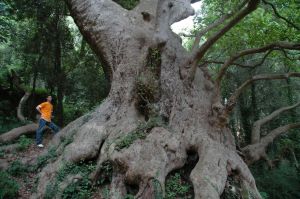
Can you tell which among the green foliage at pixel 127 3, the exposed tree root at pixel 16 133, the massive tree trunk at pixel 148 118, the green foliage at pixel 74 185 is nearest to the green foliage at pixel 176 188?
the massive tree trunk at pixel 148 118

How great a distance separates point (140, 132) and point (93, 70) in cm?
850

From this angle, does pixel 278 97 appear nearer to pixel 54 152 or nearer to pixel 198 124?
pixel 198 124

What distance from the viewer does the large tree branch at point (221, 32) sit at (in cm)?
642

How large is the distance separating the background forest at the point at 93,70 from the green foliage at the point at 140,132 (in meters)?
4.50

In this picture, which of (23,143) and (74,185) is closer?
(74,185)

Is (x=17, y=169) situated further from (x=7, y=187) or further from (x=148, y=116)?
(x=148, y=116)

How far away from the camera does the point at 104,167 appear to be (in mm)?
6949

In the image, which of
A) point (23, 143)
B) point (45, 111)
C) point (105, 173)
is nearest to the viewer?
point (105, 173)

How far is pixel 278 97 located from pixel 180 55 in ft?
32.4

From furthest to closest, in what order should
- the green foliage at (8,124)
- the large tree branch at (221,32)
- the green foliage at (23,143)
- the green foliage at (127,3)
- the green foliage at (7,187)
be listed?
the green foliage at (127,3) → the green foliage at (8,124) → the green foliage at (23,143) → the green foliage at (7,187) → the large tree branch at (221,32)

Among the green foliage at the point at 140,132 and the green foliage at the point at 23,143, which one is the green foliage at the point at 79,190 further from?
the green foliage at the point at 23,143

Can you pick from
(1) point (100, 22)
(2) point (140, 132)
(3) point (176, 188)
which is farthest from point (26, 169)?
(1) point (100, 22)

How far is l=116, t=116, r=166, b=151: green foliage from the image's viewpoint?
6950mm

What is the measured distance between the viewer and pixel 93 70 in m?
15.2
